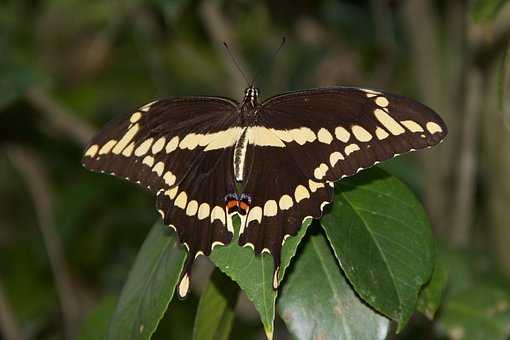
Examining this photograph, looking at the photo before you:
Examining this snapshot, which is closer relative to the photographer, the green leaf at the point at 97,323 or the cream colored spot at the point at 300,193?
the cream colored spot at the point at 300,193

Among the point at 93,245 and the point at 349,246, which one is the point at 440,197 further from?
the point at 93,245

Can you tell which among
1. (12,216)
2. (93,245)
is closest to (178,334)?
(93,245)

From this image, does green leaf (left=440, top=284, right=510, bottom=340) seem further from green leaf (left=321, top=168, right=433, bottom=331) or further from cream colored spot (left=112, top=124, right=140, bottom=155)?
cream colored spot (left=112, top=124, right=140, bottom=155)

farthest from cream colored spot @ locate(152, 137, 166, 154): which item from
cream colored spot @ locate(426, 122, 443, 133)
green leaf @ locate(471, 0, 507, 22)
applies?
green leaf @ locate(471, 0, 507, 22)

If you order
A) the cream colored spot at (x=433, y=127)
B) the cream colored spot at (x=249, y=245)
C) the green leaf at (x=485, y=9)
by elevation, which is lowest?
the cream colored spot at (x=249, y=245)

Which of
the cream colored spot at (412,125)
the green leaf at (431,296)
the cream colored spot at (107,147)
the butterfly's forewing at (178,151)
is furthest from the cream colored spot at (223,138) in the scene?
the green leaf at (431,296)

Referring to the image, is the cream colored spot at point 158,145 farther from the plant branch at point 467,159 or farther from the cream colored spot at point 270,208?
the plant branch at point 467,159
